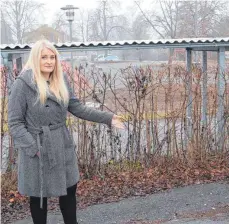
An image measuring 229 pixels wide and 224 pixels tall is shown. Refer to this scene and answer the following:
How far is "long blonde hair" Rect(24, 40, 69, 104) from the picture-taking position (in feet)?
9.65

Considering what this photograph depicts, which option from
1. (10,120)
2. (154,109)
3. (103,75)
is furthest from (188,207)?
(10,120)

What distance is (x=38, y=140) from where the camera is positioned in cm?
296

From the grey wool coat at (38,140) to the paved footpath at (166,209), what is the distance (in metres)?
1.28

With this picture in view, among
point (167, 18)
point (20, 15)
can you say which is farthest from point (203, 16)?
point (20, 15)

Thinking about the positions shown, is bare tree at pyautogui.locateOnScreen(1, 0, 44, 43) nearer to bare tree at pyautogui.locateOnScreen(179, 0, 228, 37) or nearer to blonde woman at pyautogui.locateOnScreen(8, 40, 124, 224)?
bare tree at pyautogui.locateOnScreen(179, 0, 228, 37)

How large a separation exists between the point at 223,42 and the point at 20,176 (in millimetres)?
4009

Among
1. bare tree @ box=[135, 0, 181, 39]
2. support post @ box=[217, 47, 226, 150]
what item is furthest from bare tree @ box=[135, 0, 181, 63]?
support post @ box=[217, 47, 226, 150]

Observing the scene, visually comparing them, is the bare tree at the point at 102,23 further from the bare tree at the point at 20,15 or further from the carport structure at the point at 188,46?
the carport structure at the point at 188,46

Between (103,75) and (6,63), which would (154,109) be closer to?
(103,75)

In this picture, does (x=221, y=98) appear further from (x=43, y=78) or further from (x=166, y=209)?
(x=43, y=78)

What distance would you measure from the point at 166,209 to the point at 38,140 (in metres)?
2.14

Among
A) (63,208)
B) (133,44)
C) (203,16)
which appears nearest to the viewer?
(63,208)

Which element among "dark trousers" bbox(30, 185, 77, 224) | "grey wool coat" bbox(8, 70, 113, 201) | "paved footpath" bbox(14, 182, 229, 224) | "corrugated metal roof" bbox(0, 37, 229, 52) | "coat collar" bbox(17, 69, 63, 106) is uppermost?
"corrugated metal roof" bbox(0, 37, 229, 52)

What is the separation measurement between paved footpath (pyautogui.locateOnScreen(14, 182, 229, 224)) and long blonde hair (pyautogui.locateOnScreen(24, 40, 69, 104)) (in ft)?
5.82
